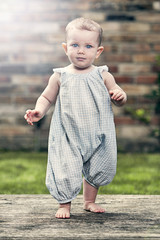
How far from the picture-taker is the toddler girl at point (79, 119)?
2.20 metres

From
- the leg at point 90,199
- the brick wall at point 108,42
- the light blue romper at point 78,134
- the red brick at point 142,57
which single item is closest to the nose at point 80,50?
the light blue romper at point 78,134

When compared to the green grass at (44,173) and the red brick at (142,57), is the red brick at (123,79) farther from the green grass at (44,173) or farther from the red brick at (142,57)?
the green grass at (44,173)

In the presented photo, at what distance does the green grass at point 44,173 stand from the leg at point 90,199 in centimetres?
101

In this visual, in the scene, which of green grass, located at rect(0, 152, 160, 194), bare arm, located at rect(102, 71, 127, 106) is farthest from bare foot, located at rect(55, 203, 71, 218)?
green grass, located at rect(0, 152, 160, 194)

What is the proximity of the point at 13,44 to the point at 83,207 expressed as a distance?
3.49 metres

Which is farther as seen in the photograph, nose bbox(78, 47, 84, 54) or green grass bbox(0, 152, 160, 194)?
green grass bbox(0, 152, 160, 194)

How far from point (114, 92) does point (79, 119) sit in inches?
9.0

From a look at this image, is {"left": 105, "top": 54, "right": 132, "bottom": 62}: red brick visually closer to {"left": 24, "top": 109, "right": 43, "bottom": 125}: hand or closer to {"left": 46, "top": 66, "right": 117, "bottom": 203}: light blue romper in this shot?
{"left": 46, "top": 66, "right": 117, "bottom": 203}: light blue romper

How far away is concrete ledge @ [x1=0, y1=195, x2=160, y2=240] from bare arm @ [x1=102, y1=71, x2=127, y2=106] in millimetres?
610

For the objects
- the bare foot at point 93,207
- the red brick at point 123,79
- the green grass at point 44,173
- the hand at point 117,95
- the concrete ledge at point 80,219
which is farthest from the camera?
A: the red brick at point 123,79

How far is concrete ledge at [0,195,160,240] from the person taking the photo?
1933 millimetres

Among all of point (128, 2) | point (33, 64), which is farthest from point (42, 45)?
point (128, 2)

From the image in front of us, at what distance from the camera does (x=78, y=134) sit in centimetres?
222

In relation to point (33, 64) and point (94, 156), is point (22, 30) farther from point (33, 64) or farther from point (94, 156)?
point (94, 156)
